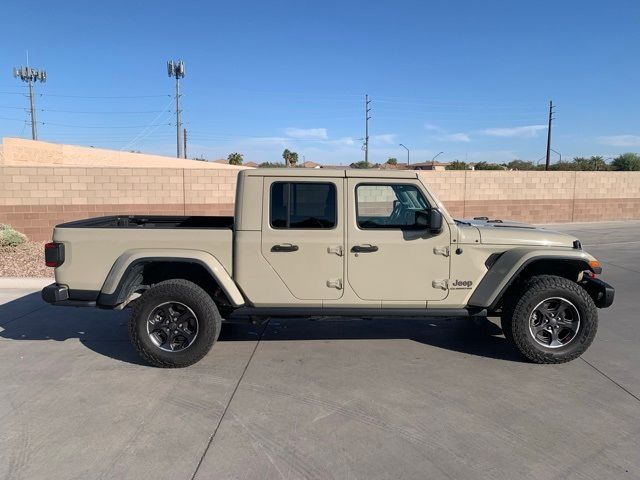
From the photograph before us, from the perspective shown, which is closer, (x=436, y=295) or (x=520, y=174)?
(x=436, y=295)

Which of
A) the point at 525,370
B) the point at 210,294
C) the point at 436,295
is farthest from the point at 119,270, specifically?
the point at 525,370

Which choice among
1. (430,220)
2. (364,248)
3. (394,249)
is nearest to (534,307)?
(430,220)

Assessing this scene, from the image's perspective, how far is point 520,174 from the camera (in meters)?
18.1

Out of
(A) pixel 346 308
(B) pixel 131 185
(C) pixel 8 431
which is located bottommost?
(C) pixel 8 431

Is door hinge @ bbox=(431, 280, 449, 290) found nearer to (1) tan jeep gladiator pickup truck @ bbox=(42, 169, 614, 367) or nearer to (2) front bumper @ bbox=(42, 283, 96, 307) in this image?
(1) tan jeep gladiator pickup truck @ bbox=(42, 169, 614, 367)

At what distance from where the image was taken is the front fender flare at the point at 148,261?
4.63 meters

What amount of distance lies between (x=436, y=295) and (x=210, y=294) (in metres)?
2.28

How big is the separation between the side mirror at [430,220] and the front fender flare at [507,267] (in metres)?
0.69

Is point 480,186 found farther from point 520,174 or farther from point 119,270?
point 119,270

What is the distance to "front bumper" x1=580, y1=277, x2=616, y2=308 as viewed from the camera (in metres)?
4.86

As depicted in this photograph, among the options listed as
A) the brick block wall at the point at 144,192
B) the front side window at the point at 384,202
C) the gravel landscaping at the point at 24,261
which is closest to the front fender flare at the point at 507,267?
the front side window at the point at 384,202

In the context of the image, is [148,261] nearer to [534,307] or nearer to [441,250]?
[441,250]

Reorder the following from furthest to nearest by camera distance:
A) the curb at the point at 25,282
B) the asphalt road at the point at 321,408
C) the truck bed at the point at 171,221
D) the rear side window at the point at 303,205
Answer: the curb at the point at 25,282
the truck bed at the point at 171,221
the rear side window at the point at 303,205
the asphalt road at the point at 321,408

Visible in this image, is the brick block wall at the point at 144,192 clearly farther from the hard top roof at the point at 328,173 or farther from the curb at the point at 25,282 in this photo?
the hard top roof at the point at 328,173
